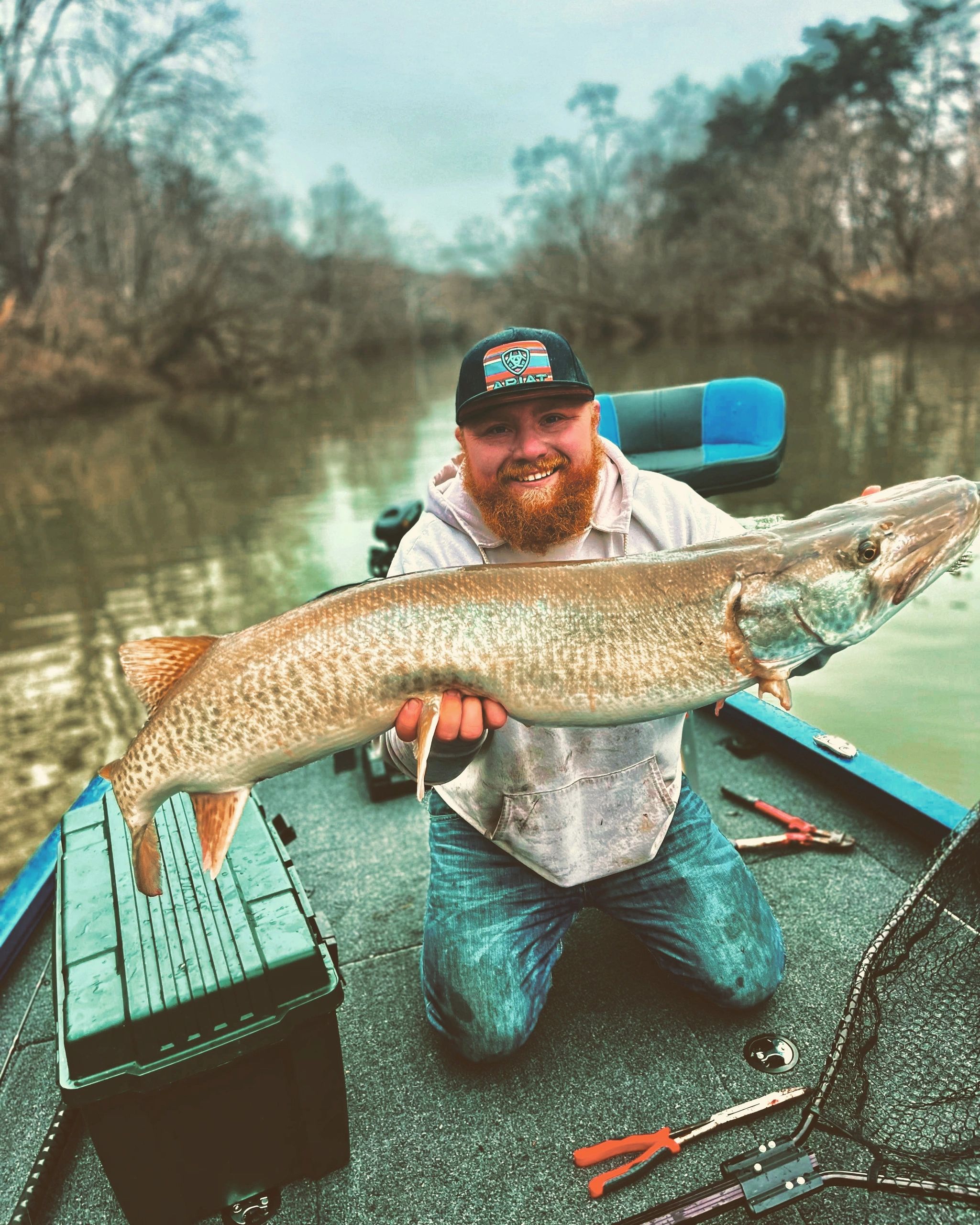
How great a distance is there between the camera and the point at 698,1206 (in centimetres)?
153

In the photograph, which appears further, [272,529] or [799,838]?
[272,529]

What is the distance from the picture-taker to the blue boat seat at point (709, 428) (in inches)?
132

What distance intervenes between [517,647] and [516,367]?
811 mm

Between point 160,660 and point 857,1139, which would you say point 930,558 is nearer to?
point 857,1139

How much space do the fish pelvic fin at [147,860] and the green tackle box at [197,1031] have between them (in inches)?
4.9

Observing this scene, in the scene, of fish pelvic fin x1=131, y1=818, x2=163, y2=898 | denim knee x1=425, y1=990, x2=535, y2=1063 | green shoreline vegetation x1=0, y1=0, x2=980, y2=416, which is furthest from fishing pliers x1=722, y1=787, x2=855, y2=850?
green shoreline vegetation x1=0, y1=0, x2=980, y2=416

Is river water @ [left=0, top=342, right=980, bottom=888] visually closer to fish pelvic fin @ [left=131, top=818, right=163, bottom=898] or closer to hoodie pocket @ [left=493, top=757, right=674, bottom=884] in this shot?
hoodie pocket @ [left=493, top=757, right=674, bottom=884]

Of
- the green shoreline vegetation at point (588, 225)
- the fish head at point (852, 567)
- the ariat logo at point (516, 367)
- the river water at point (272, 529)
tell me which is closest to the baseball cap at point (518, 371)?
the ariat logo at point (516, 367)

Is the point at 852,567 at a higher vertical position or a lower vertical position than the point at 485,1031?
higher

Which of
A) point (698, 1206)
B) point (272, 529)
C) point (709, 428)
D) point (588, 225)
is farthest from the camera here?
point (588, 225)

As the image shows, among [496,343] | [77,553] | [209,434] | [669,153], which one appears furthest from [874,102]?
[496,343]

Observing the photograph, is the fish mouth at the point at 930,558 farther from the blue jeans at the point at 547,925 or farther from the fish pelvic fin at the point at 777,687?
the blue jeans at the point at 547,925

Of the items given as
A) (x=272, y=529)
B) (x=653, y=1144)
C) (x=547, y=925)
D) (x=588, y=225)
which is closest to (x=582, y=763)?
(x=547, y=925)

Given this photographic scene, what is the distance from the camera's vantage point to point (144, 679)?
69.5 inches
